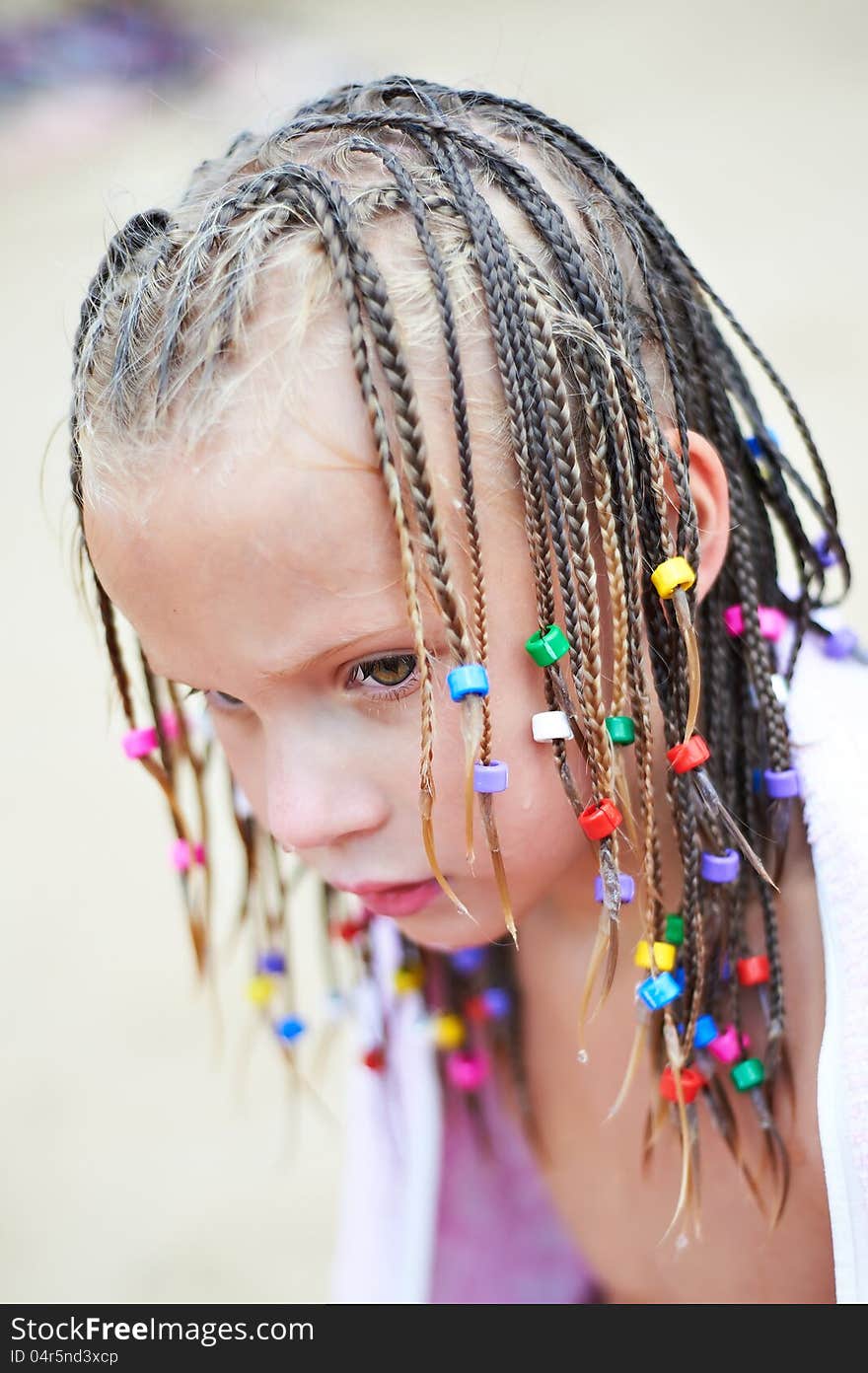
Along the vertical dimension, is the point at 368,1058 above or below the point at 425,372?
below

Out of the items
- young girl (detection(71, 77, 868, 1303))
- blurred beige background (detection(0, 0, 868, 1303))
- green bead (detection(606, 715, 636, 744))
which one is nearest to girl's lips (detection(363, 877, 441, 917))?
young girl (detection(71, 77, 868, 1303))

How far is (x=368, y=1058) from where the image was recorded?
161cm

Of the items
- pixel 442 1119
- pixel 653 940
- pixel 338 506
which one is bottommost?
pixel 442 1119

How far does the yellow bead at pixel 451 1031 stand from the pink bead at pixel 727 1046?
0.44 meters

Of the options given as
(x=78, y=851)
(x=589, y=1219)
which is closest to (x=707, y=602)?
(x=589, y=1219)

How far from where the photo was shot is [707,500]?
1.06 meters

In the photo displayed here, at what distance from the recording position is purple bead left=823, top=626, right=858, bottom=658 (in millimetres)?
1263

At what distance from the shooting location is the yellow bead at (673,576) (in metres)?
0.98

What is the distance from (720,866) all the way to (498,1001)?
48cm

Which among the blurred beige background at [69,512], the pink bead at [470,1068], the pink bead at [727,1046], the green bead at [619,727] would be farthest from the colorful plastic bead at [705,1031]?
the blurred beige background at [69,512]

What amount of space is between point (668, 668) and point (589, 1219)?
757 mm

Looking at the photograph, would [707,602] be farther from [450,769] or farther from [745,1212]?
[745,1212]

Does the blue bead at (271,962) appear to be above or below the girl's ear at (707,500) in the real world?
below

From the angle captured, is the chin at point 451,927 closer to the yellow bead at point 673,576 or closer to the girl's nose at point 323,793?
the girl's nose at point 323,793
